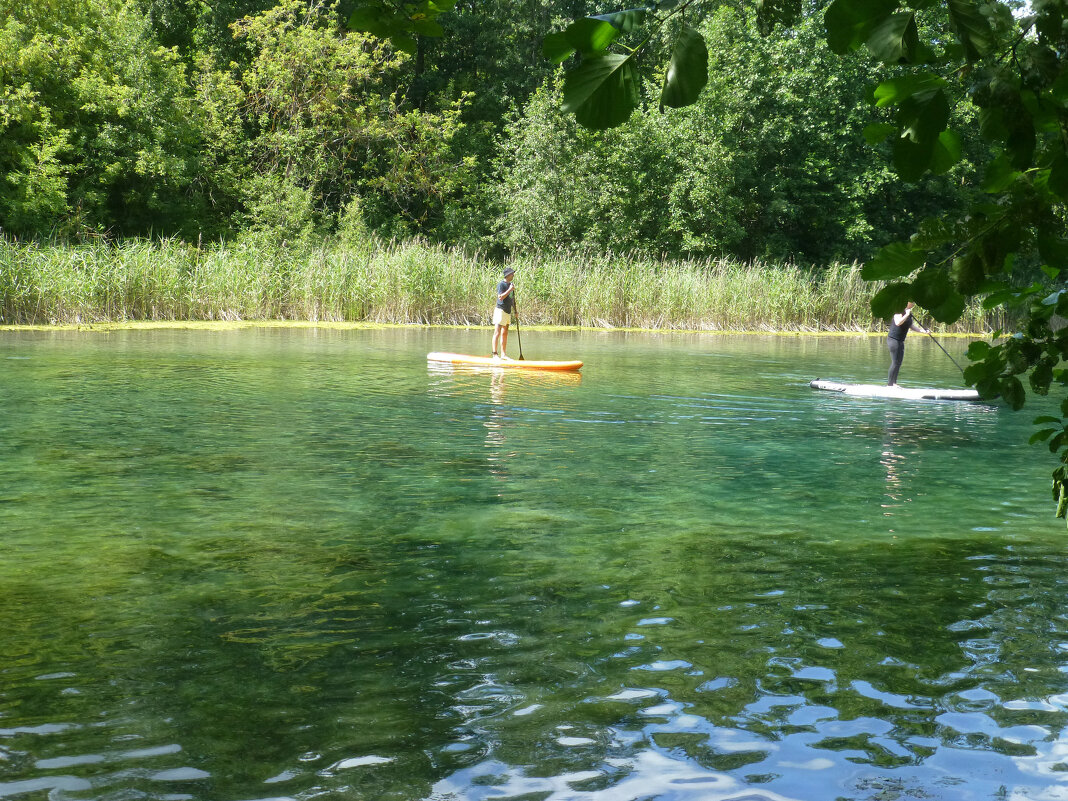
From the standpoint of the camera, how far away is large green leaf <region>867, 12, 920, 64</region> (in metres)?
1.49

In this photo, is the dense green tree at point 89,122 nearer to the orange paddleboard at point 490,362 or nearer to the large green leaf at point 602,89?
the orange paddleboard at point 490,362

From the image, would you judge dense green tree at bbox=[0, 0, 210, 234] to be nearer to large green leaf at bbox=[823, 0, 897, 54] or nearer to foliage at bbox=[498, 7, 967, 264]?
foliage at bbox=[498, 7, 967, 264]

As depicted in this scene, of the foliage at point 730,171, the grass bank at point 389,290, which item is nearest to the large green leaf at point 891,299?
the grass bank at point 389,290

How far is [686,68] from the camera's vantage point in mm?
1541

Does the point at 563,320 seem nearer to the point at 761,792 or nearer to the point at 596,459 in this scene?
the point at 596,459

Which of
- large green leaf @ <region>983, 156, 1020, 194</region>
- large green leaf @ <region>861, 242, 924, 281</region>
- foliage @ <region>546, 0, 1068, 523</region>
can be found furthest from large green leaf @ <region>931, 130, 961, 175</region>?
large green leaf @ <region>983, 156, 1020, 194</region>

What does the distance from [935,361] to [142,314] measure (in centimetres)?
1615

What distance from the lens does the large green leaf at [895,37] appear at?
1.49 m

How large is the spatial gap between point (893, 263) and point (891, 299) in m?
0.06

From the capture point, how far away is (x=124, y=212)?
35.1m

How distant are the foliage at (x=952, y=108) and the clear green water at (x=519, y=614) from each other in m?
1.94

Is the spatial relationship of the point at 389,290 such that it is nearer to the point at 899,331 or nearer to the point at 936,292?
the point at 899,331

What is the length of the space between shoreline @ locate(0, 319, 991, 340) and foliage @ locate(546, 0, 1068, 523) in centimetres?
2051

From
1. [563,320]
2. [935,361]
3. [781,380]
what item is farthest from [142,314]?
[935,361]
